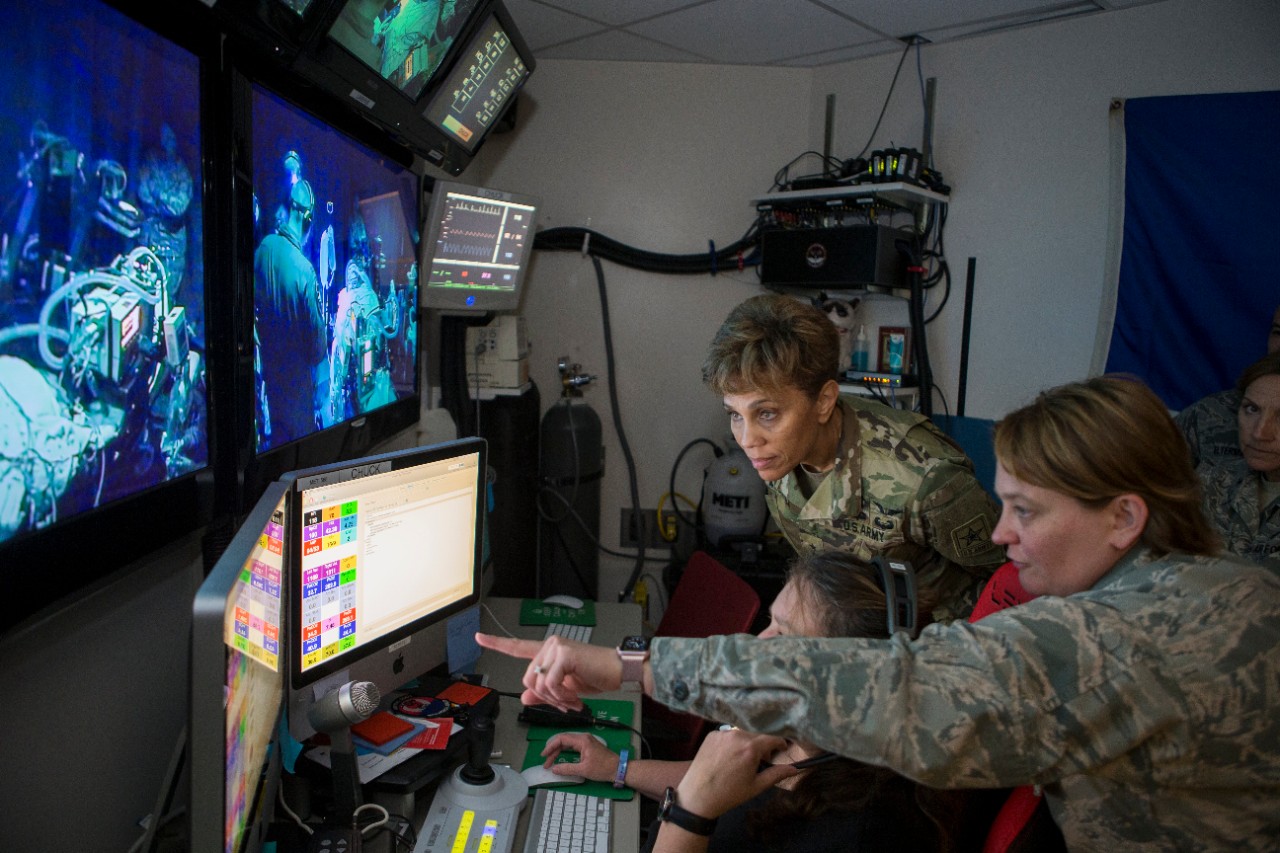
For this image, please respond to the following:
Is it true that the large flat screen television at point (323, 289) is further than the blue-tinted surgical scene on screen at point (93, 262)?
Yes

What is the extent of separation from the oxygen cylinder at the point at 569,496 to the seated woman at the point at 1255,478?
218 centimetres

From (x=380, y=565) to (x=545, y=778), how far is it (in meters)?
0.47

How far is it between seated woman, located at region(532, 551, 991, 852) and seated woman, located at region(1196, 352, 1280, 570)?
1.42 metres

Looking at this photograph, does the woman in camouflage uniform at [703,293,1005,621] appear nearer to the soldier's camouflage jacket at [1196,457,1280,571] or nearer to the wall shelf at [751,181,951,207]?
the soldier's camouflage jacket at [1196,457,1280,571]

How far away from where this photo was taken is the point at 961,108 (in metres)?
3.33

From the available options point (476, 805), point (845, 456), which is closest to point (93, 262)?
point (476, 805)

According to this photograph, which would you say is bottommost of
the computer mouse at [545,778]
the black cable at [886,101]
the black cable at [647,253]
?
the computer mouse at [545,778]

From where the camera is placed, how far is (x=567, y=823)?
4.40ft

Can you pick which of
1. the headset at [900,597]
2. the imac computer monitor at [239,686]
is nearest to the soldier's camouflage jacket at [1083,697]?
the headset at [900,597]

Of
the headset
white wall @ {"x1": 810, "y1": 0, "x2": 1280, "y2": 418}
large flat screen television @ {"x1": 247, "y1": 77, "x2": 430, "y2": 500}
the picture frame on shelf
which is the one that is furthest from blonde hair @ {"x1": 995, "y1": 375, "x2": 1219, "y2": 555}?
the picture frame on shelf

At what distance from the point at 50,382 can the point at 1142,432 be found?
123 cm

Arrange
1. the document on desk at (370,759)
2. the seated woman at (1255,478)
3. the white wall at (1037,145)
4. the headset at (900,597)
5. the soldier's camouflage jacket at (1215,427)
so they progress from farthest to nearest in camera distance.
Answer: the white wall at (1037,145), the soldier's camouflage jacket at (1215,427), the seated woman at (1255,478), the document on desk at (370,759), the headset at (900,597)

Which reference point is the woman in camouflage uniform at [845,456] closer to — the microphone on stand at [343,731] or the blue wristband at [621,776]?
the blue wristband at [621,776]

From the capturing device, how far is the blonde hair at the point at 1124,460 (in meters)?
0.92
